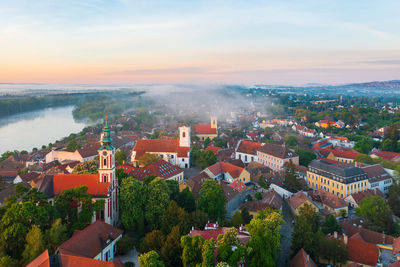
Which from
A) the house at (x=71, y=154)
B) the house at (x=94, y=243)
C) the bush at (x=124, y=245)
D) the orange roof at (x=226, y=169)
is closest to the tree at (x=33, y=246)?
the house at (x=94, y=243)

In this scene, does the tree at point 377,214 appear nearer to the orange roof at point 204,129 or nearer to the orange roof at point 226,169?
the orange roof at point 226,169

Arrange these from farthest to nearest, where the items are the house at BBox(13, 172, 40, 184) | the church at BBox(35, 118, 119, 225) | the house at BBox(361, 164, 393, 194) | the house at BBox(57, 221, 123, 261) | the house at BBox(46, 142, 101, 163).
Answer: the house at BBox(46, 142, 101, 163) → the house at BBox(361, 164, 393, 194) → the house at BBox(13, 172, 40, 184) → the church at BBox(35, 118, 119, 225) → the house at BBox(57, 221, 123, 261)

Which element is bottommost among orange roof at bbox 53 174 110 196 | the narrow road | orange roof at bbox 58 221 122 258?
the narrow road

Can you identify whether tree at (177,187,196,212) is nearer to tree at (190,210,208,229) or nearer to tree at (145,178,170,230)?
tree at (145,178,170,230)

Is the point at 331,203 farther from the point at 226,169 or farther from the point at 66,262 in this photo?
the point at 66,262

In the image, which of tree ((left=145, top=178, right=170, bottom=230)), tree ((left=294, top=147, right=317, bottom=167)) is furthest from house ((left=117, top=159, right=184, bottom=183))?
tree ((left=294, top=147, right=317, bottom=167))

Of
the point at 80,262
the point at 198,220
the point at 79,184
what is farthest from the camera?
the point at 79,184

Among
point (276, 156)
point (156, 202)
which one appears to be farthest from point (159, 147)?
point (156, 202)
